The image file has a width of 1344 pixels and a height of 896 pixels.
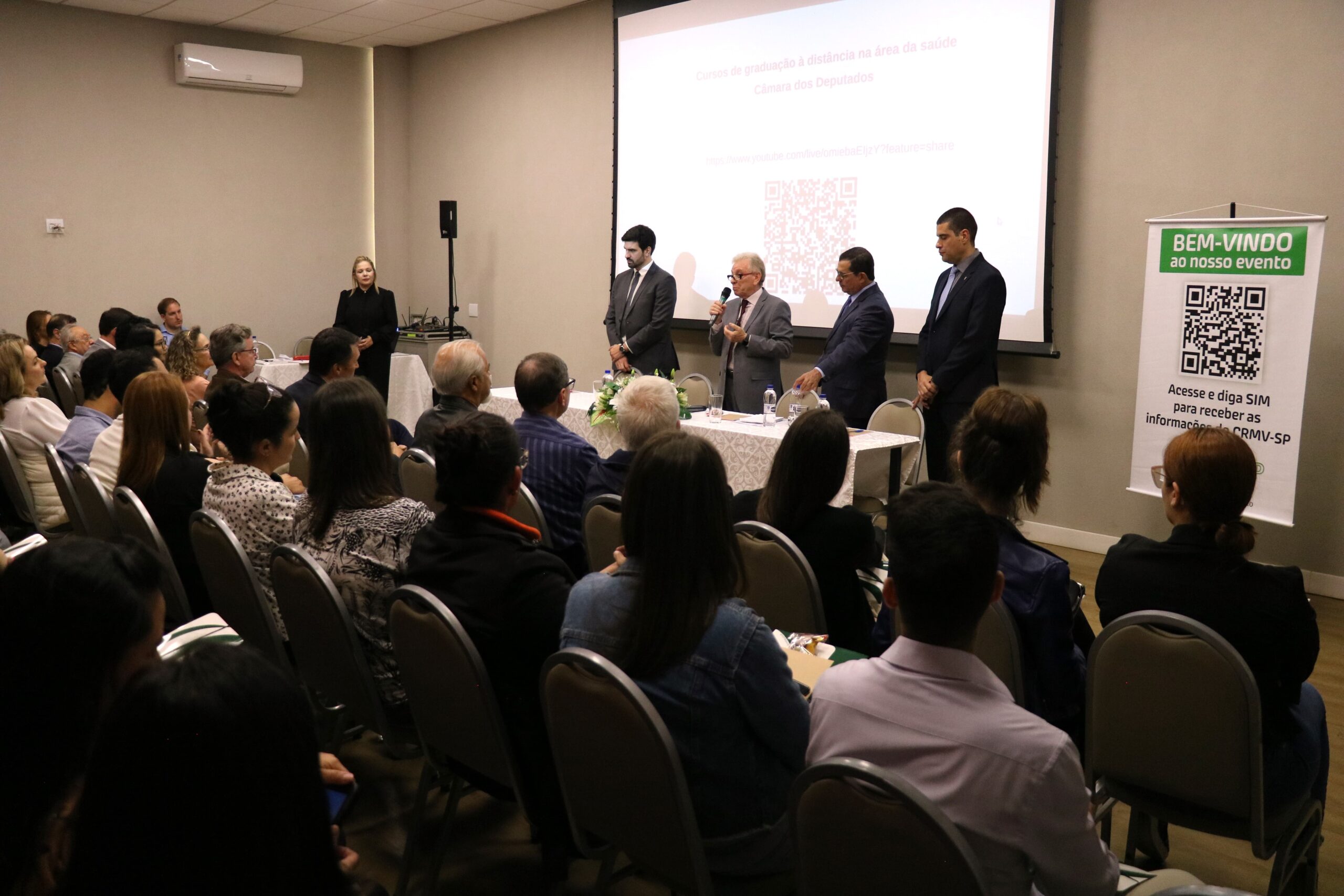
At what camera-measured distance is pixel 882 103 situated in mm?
6328

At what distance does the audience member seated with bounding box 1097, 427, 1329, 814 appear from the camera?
2100 mm

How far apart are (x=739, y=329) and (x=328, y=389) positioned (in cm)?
402

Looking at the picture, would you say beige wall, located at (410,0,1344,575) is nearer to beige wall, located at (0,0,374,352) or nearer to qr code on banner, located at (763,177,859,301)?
qr code on banner, located at (763,177,859,301)

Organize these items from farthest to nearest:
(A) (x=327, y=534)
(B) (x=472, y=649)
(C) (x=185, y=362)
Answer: (C) (x=185, y=362) < (A) (x=327, y=534) < (B) (x=472, y=649)

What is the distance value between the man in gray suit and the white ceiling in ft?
11.1

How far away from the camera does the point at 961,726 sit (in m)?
1.39

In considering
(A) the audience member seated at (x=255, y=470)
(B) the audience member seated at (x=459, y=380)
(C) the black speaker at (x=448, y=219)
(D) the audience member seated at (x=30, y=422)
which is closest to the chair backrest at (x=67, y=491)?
(D) the audience member seated at (x=30, y=422)

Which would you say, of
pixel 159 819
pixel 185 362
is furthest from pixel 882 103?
pixel 159 819

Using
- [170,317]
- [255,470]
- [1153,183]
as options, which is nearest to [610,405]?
[255,470]


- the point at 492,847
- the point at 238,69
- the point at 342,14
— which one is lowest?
the point at 492,847

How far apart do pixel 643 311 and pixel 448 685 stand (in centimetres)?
541

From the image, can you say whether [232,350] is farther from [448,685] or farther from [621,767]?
[621,767]

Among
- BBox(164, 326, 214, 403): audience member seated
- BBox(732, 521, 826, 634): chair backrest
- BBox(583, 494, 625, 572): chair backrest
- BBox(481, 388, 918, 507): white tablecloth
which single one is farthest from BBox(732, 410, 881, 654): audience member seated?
BBox(164, 326, 214, 403): audience member seated

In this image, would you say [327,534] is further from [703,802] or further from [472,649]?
[703,802]
